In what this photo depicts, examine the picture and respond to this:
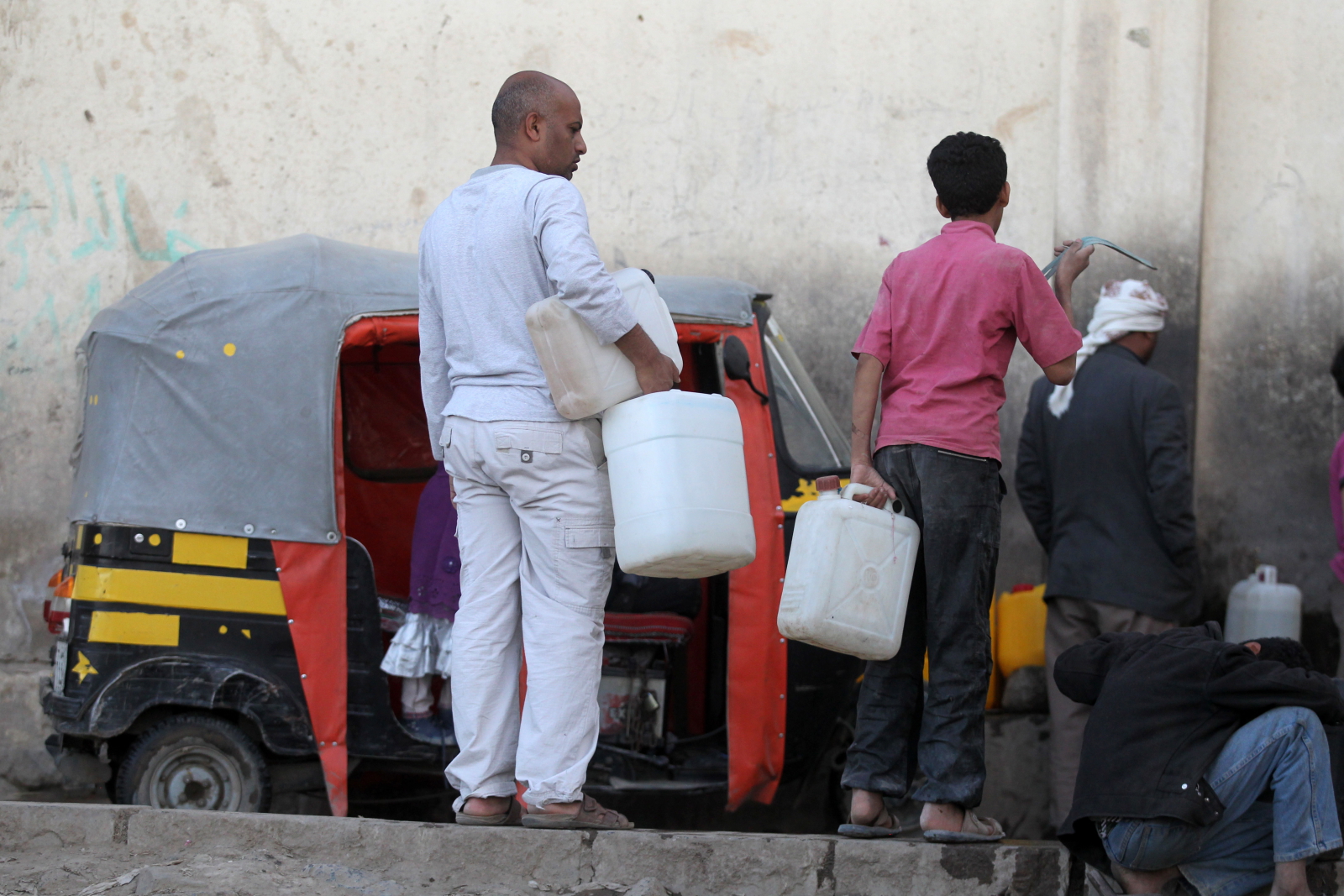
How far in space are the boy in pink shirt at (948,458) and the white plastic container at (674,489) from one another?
1.32 ft

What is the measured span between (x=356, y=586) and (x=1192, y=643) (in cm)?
261

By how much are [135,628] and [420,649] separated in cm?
94

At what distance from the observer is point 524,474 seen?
3.45 meters

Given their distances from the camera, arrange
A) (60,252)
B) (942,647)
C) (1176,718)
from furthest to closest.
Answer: (60,252) < (942,647) < (1176,718)

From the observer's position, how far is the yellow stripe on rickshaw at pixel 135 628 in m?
4.18

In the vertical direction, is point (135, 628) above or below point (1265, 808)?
above

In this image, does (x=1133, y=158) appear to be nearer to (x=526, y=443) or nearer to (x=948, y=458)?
(x=948, y=458)

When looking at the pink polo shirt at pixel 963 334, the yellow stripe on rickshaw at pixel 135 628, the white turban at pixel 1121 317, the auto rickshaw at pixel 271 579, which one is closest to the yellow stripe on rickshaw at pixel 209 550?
the auto rickshaw at pixel 271 579

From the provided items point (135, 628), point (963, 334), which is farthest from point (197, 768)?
point (963, 334)

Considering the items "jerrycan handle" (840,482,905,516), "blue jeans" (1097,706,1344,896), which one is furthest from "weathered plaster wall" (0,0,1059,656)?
"blue jeans" (1097,706,1344,896)

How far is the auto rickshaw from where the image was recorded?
4.22 m

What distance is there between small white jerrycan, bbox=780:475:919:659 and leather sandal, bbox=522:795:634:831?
682 mm

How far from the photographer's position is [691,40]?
6.32 metres

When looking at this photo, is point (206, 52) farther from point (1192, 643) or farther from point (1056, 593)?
point (1192, 643)
